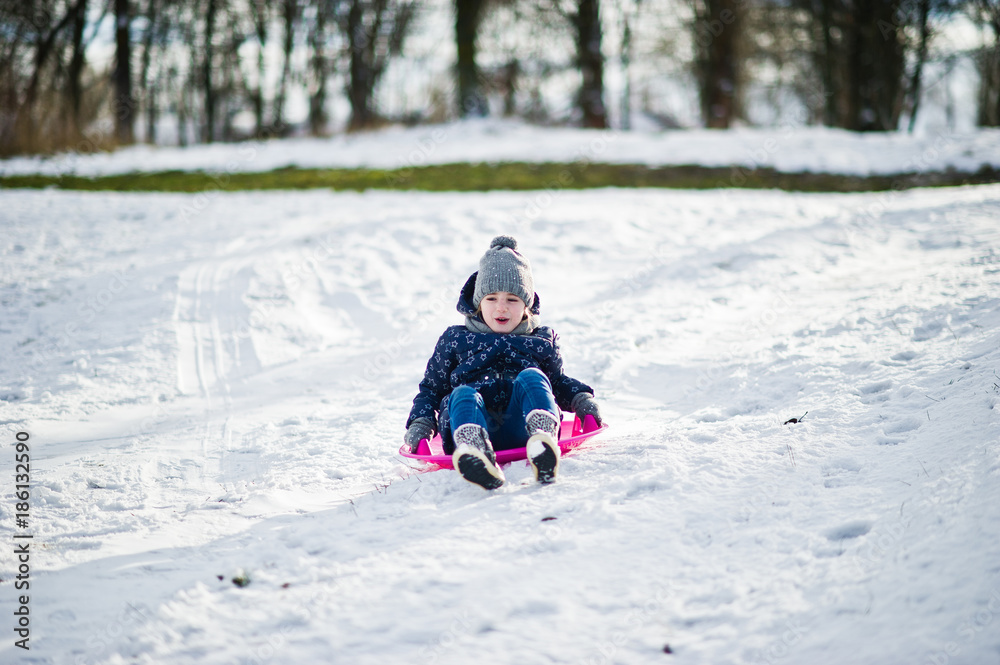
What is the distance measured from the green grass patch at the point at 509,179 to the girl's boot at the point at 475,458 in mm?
7062

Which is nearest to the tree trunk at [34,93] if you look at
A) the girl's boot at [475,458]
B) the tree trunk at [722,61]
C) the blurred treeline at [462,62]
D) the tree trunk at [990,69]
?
the blurred treeline at [462,62]

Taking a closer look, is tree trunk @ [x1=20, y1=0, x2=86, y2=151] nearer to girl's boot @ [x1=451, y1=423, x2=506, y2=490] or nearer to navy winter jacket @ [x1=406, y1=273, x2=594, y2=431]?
navy winter jacket @ [x1=406, y1=273, x2=594, y2=431]

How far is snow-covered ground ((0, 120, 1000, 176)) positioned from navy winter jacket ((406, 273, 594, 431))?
8234mm

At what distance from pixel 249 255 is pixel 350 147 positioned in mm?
6781

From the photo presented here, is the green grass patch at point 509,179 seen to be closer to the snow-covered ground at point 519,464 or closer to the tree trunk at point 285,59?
the snow-covered ground at point 519,464

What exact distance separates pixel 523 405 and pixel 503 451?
9.8 inches

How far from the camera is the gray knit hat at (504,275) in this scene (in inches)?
130

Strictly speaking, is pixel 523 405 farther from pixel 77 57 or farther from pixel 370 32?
pixel 77 57

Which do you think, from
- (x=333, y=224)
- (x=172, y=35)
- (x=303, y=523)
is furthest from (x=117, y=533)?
(x=172, y=35)

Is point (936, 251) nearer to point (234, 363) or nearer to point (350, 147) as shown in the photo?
point (234, 363)

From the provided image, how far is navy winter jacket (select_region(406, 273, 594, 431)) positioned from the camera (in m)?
3.30

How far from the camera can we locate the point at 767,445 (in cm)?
308

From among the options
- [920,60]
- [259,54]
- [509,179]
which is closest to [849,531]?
[509,179]

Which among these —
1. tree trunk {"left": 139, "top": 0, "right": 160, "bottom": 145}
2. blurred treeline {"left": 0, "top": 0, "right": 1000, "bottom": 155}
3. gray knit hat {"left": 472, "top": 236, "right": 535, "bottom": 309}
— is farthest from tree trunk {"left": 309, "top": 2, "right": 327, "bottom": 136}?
gray knit hat {"left": 472, "top": 236, "right": 535, "bottom": 309}
